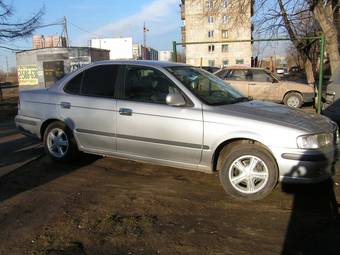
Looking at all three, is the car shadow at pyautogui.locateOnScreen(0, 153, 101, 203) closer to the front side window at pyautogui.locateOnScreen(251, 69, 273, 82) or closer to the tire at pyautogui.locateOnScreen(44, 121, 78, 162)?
the tire at pyautogui.locateOnScreen(44, 121, 78, 162)

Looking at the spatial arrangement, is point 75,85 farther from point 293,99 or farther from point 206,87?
point 293,99

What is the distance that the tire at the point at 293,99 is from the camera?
57.9 ft

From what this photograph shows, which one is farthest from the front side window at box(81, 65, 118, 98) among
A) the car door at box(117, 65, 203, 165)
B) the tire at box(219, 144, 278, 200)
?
the tire at box(219, 144, 278, 200)

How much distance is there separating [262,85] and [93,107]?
1187 centimetres

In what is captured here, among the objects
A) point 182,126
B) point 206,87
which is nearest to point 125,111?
point 182,126

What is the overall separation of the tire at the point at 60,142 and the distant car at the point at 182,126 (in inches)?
0.6

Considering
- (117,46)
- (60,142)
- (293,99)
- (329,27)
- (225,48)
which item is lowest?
(293,99)

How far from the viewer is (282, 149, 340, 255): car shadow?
13.7 feet

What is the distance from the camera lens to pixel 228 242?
14.0 ft

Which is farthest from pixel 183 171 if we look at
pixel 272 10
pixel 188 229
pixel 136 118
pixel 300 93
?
pixel 272 10

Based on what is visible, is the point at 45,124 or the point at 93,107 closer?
the point at 93,107

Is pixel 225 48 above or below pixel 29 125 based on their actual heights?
above

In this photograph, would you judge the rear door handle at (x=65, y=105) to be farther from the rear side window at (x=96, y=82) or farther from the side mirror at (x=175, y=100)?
the side mirror at (x=175, y=100)

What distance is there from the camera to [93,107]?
6648mm
